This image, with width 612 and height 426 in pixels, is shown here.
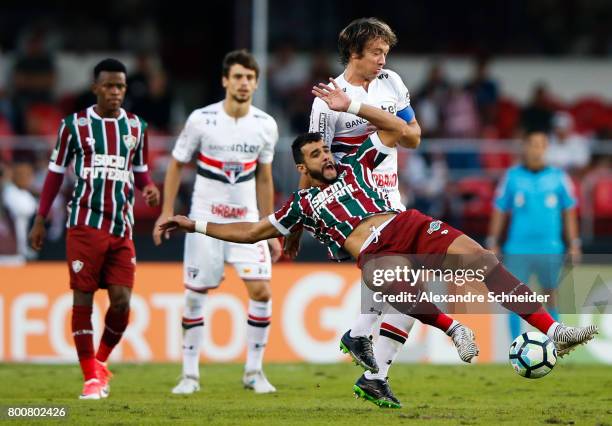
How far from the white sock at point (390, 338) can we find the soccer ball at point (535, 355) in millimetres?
949

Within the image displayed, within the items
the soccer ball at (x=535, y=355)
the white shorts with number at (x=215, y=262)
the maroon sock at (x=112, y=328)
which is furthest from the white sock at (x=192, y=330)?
the soccer ball at (x=535, y=355)

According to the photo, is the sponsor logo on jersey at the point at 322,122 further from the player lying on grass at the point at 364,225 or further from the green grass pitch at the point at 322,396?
the green grass pitch at the point at 322,396

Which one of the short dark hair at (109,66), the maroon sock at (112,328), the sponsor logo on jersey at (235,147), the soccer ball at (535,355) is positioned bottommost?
the maroon sock at (112,328)

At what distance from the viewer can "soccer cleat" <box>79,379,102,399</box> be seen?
374 inches

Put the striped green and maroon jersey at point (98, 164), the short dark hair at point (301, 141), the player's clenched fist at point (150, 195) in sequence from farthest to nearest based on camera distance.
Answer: the player's clenched fist at point (150, 195)
the striped green and maroon jersey at point (98, 164)
the short dark hair at point (301, 141)

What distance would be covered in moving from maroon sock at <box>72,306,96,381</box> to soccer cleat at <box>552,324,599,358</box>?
12.1 ft

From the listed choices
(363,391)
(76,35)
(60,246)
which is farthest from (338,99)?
(76,35)

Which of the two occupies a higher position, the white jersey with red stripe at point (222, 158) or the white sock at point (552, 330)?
the white jersey with red stripe at point (222, 158)

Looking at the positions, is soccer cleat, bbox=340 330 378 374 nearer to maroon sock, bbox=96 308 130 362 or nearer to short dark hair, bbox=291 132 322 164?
short dark hair, bbox=291 132 322 164

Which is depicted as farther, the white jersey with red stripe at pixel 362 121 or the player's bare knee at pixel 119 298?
the player's bare knee at pixel 119 298

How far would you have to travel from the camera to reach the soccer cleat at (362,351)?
8234mm

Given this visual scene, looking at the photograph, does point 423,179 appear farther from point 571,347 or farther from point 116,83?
point 571,347

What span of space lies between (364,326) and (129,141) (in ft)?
8.43

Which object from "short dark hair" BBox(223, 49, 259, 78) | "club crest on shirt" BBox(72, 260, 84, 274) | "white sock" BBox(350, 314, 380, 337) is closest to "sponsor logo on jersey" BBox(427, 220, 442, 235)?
"white sock" BBox(350, 314, 380, 337)
